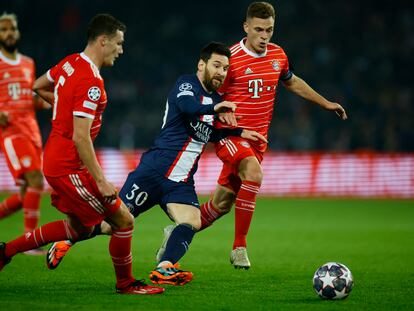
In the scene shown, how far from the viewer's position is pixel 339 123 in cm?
2159

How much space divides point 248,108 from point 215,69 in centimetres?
106

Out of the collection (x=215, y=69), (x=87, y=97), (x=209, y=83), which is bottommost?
(x=87, y=97)

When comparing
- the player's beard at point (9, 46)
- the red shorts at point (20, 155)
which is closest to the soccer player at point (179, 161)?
the red shorts at point (20, 155)

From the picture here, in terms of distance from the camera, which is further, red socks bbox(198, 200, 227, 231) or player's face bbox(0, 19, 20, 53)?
player's face bbox(0, 19, 20, 53)

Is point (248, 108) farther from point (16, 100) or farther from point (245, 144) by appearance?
point (16, 100)

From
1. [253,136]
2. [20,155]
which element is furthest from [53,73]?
[20,155]

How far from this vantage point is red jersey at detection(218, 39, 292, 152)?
8.45 m

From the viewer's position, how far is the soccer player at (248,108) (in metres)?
8.26

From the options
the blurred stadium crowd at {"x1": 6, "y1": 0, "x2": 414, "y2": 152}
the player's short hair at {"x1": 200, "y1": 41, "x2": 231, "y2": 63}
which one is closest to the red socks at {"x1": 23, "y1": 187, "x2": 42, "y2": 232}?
the player's short hair at {"x1": 200, "y1": 41, "x2": 231, "y2": 63}

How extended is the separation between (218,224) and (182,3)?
13157 mm

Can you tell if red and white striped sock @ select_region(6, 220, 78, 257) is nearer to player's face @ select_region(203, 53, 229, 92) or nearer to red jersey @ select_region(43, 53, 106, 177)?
red jersey @ select_region(43, 53, 106, 177)

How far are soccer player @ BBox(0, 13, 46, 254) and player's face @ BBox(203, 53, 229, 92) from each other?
11.3 feet

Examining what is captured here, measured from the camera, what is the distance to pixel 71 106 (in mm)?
6277

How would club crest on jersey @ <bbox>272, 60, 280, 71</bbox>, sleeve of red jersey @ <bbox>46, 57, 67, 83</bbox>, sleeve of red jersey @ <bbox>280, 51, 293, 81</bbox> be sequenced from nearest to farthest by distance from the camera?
sleeve of red jersey @ <bbox>46, 57, 67, 83</bbox> → club crest on jersey @ <bbox>272, 60, 280, 71</bbox> → sleeve of red jersey @ <bbox>280, 51, 293, 81</bbox>
